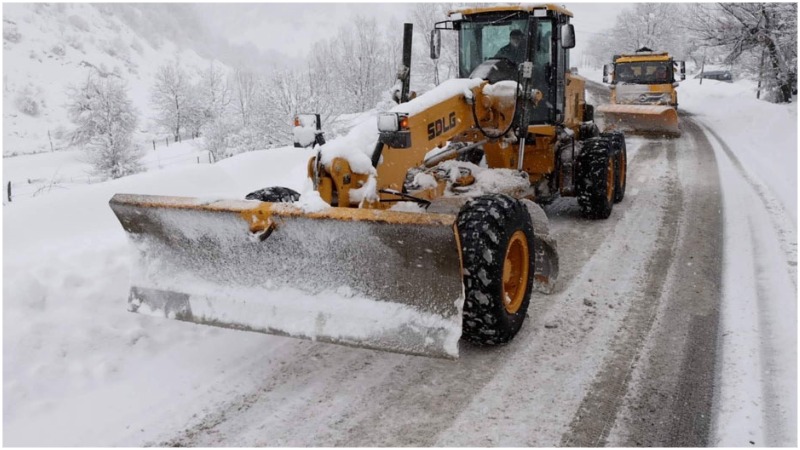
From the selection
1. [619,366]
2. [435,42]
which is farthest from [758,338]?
[435,42]

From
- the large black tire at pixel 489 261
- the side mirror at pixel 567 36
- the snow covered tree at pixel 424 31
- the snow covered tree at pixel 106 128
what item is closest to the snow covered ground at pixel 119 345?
the large black tire at pixel 489 261

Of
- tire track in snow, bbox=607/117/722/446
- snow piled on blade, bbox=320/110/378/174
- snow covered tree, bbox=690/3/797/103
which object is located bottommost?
tire track in snow, bbox=607/117/722/446

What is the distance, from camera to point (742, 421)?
321 cm

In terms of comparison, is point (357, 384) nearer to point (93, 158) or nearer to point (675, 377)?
point (675, 377)

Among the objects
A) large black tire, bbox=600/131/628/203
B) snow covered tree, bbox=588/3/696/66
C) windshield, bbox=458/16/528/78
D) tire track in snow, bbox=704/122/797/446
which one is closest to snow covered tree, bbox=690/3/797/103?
large black tire, bbox=600/131/628/203

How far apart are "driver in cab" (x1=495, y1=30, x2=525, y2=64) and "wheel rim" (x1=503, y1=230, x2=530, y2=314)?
9.98 ft

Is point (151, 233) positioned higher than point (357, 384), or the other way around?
point (151, 233)

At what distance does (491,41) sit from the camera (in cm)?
674

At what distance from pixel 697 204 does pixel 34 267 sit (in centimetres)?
782

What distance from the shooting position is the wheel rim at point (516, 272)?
4.15 meters

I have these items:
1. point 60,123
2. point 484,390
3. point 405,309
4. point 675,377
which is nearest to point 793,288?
point 675,377

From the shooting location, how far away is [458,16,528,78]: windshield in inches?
258

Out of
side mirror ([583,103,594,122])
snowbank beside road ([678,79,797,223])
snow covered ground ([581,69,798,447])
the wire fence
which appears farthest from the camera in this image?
the wire fence

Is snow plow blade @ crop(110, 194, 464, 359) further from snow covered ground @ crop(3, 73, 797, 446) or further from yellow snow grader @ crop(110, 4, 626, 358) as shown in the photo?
snow covered ground @ crop(3, 73, 797, 446)
